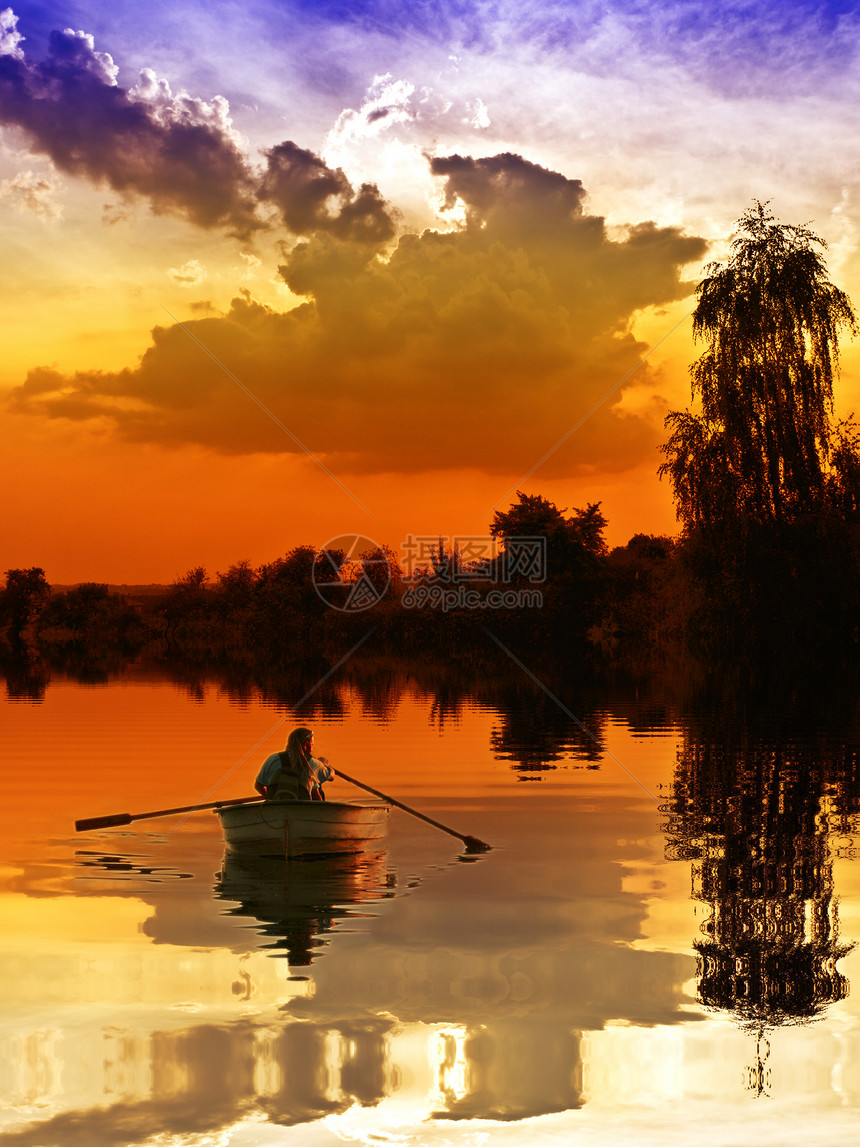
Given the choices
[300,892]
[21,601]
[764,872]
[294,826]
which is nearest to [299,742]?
[294,826]

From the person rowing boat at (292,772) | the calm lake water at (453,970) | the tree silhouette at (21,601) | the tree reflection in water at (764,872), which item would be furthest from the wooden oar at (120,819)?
the tree silhouette at (21,601)

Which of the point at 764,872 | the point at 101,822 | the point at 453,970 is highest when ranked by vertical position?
the point at 101,822

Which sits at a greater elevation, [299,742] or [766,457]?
[766,457]

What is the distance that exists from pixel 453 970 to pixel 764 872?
5382mm

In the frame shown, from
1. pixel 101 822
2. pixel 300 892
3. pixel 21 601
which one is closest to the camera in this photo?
pixel 300 892

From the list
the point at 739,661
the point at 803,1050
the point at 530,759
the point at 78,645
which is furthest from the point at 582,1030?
the point at 78,645

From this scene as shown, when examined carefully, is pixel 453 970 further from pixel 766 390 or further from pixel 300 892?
pixel 766 390

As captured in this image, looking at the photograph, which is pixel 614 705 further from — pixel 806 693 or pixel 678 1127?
pixel 678 1127

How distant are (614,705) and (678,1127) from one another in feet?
107

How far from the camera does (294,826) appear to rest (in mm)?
16094

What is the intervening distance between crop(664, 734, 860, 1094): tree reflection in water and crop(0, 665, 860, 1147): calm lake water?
5 centimetres

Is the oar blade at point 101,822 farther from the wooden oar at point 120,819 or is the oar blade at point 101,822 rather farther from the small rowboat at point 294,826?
the small rowboat at point 294,826

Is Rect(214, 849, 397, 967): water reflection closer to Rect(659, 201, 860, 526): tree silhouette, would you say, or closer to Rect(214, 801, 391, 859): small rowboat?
Rect(214, 801, 391, 859): small rowboat

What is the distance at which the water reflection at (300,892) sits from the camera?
Answer: 12039 mm
